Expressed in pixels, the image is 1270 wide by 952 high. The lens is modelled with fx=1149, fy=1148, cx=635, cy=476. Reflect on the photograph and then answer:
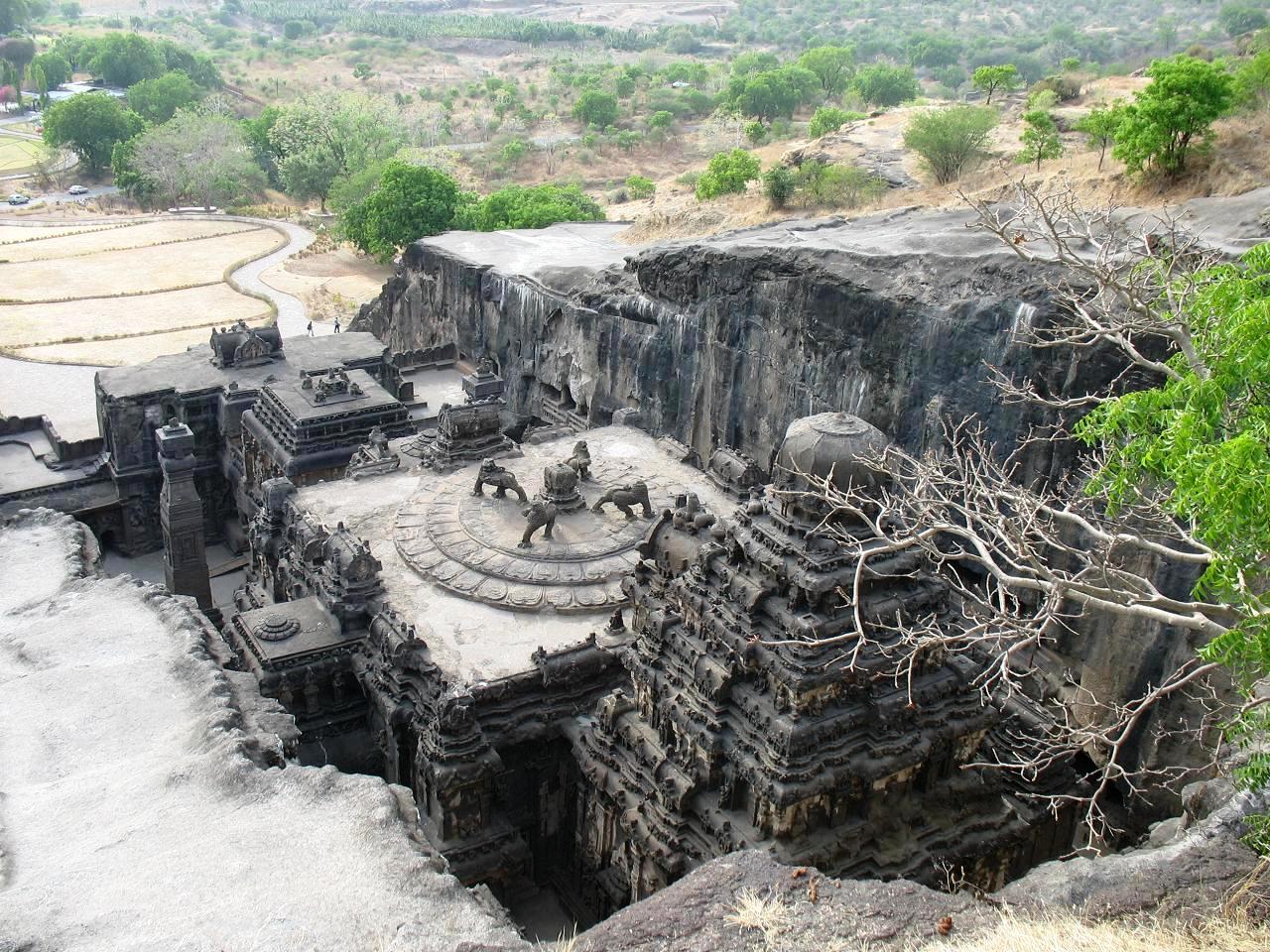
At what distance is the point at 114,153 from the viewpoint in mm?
90625

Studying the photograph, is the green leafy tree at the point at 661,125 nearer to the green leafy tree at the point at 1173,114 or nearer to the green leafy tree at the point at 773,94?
the green leafy tree at the point at 773,94

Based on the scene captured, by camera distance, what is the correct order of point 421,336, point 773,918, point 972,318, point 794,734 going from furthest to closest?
point 421,336
point 972,318
point 794,734
point 773,918

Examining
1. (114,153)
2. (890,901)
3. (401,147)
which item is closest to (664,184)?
(401,147)

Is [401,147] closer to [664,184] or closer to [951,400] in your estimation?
[664,184]

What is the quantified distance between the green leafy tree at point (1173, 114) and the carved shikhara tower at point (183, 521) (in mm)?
29847

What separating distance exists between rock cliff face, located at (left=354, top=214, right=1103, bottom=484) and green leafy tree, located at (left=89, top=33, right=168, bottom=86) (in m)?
84.8

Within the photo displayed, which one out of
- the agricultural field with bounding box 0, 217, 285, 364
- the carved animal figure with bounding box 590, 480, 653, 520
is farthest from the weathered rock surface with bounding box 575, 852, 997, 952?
the agricultural field with bounding box 0, 217, 285, 364

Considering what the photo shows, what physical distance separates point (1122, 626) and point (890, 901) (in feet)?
49.0

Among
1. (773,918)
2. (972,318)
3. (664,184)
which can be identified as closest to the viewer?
(773,918)

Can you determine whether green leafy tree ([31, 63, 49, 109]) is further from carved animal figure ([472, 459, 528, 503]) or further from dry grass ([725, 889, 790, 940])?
dry grass ([725, 889, 790, 940])

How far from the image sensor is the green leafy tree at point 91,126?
93.9 metres

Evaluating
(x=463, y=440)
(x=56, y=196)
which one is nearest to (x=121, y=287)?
(x=56, y=196)

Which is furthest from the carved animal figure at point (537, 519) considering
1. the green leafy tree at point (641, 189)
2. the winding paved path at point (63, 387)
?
the green leafy tree at point (641, 189)

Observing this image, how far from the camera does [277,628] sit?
24266 millimetres
